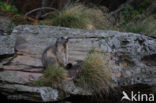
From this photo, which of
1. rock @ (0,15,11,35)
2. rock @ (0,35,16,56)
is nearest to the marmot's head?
rock @ (0,35,16,56)

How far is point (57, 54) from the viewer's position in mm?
5754

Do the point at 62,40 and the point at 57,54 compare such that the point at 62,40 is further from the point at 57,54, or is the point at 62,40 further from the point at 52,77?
the point at 52,77

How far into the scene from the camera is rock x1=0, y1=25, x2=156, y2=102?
16.0 ft

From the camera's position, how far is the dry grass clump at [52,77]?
15.8ft

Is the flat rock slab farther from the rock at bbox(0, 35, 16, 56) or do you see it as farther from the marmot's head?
the marmot's head

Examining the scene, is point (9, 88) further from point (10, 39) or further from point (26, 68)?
point (10, 39)

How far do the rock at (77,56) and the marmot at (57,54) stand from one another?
0.53 ft

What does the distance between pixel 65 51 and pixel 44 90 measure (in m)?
1.49

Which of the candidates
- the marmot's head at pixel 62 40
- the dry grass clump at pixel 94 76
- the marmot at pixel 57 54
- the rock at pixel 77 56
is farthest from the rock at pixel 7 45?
the dry grass clump at pixel 94 76

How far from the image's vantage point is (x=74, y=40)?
20.4ft

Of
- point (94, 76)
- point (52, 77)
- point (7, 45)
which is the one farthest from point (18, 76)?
point (94, 76)

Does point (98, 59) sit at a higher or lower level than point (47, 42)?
lower

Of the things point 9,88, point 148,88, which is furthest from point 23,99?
point 148,88

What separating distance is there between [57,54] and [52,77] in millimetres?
1036
